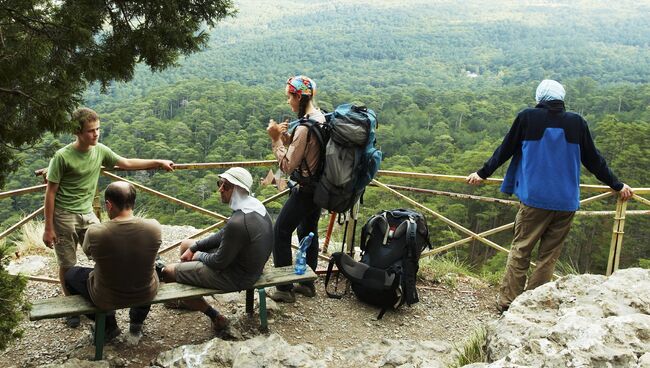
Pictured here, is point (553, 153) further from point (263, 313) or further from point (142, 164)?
point (142, 164)

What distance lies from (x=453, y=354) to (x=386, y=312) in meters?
1.01

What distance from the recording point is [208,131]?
5972cm

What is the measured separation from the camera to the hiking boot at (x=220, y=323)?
11.4 ft

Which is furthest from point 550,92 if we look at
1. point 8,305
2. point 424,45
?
point 424,45

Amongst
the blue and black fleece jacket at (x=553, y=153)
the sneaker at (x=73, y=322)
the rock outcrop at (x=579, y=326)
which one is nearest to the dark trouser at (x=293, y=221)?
the sneaker at (x=73, y=322)

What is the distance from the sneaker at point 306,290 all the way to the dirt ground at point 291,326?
54mm

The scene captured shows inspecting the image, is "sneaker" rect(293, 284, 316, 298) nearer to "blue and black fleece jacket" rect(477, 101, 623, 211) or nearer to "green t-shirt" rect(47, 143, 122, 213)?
"green t-shirt" rect(47, 143, 122, 213)

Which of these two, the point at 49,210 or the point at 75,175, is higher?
the point at 75,175

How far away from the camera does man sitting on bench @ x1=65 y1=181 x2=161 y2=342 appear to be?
→ 2846mm

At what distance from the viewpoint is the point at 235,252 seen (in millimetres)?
3232

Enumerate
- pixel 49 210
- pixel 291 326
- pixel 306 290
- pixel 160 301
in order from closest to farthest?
pixel 160 301 → pixel 49 210 → pixel 291 326 → pixel 306 290

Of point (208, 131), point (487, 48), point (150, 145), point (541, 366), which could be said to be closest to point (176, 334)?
point (541, 366)

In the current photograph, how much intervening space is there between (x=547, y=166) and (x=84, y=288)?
305 centimetres

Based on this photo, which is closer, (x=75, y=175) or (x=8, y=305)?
(x=8, y=305)
